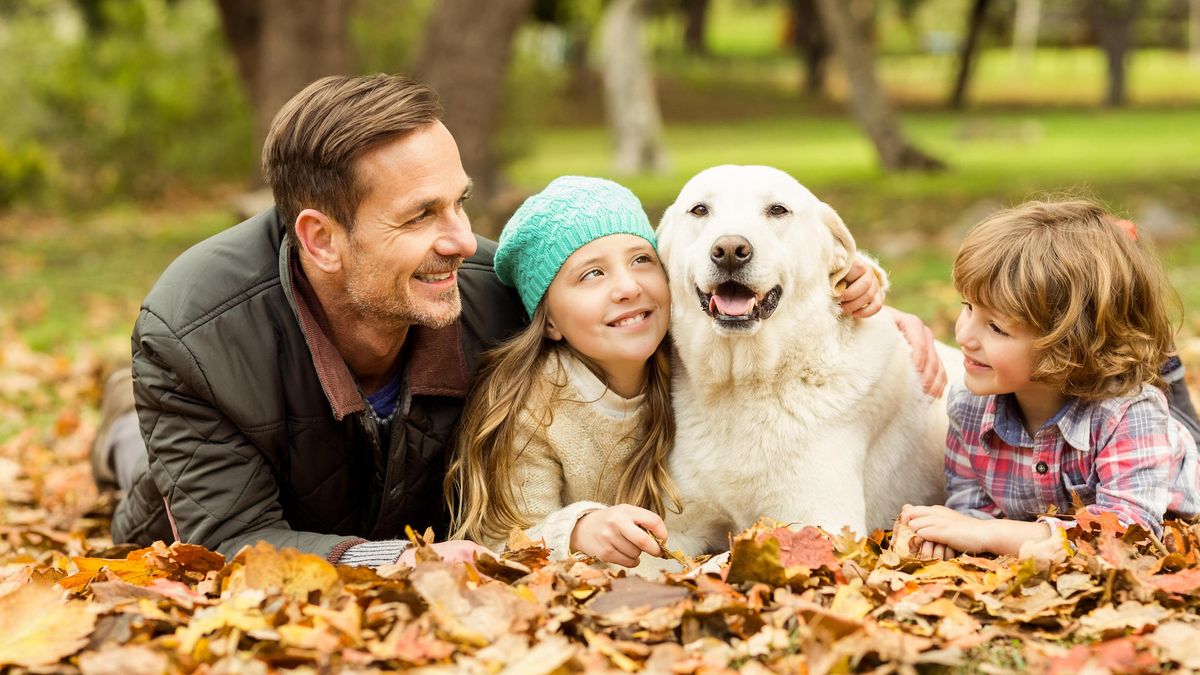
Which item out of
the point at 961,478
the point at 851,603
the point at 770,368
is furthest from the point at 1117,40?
the point at 851,603

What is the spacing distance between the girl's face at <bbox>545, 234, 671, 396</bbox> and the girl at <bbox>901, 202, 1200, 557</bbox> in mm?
929

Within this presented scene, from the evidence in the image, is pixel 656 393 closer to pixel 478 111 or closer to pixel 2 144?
pixel 478 111

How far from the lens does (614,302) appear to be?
3670mm

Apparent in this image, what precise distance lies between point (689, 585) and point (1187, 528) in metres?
1.49

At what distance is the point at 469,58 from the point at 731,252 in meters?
9.06

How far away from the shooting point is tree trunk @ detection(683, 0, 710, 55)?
175ft

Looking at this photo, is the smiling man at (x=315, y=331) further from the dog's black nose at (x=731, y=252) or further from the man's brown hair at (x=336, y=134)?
the dog's black nose at (x=731, y=252)

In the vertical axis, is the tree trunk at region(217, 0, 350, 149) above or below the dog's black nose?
above

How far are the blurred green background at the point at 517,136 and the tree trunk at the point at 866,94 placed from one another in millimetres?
146

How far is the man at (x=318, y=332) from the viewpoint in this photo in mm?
3598

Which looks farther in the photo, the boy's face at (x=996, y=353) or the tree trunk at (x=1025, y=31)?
the tree trunk at (x=1025, y=31)

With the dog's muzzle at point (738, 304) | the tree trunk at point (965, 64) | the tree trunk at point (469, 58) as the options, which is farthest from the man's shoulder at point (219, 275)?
the tree trunk at point (965, 64)

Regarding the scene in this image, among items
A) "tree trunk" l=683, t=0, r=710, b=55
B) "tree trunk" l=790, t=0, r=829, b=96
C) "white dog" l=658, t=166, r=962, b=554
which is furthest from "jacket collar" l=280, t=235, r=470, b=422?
"tree trunk" l=683, t=0, r=710, b=55

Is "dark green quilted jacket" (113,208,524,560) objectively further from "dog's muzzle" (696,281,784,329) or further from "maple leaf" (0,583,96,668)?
"dog's muzzle" (696,281,784,329)
